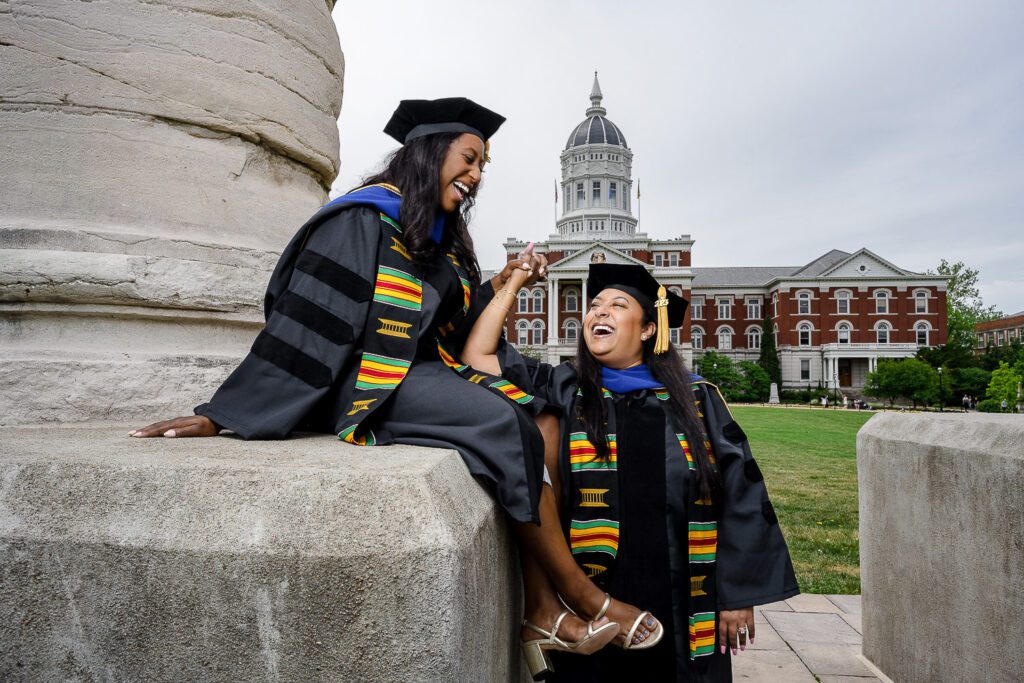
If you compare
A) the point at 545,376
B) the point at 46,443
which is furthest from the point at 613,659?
the point at 46,443

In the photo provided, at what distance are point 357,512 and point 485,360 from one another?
124 centimetres

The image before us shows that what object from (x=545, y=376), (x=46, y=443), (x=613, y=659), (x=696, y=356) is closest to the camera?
(x=46, y=443)

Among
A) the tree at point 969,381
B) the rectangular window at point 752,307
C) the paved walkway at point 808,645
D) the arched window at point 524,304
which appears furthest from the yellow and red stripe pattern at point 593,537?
the rectangular window at point 752,307

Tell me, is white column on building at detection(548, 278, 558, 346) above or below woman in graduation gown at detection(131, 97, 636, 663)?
above

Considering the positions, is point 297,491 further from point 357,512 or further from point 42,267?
point 42,267

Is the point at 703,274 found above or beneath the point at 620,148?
beneath

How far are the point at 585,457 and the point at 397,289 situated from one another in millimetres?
952

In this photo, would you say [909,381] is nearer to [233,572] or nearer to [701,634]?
[701,634]

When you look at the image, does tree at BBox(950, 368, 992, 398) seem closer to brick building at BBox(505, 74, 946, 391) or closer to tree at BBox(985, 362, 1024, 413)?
tree at BBox(985, 362, 1024, 413)

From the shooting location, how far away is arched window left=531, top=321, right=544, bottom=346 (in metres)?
66.4

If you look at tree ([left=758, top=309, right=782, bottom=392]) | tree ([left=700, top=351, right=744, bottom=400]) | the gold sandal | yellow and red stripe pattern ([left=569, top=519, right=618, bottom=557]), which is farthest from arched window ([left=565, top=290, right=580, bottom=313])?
the gold sandal

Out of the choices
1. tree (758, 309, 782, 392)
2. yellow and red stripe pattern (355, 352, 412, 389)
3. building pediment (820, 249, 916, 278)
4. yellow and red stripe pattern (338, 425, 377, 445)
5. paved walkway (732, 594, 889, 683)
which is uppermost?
building pediment (820, 249, 916, 278)

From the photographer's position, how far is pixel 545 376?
114 inches

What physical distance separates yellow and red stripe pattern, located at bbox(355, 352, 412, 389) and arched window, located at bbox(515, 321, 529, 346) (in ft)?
210
